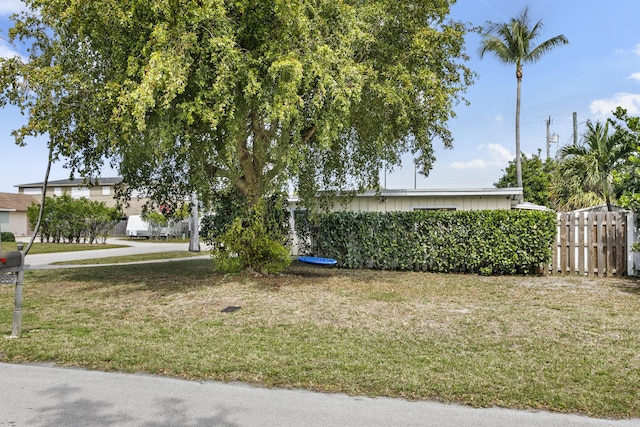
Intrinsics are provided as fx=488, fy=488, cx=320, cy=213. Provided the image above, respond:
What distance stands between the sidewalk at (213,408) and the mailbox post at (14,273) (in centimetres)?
190

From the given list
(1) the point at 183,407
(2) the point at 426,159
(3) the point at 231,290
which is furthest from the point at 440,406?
(2) the point at 426,159

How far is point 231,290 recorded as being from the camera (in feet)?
30.7

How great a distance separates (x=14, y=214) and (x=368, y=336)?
142 feet

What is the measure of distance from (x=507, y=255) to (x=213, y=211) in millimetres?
7119

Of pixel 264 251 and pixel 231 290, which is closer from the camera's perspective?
pixel 231 290

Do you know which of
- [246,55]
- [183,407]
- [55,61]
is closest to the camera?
[183,407]

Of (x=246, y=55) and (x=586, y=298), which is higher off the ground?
(x=246, y=55)

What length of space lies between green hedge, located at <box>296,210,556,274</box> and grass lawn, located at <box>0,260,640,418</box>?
53.7 inches

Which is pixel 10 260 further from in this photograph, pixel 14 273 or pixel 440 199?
pixel 440 199

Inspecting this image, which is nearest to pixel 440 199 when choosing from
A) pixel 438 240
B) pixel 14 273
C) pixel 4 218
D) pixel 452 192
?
pixel 452 192

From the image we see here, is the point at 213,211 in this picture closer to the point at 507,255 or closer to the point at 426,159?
the point at 426,159

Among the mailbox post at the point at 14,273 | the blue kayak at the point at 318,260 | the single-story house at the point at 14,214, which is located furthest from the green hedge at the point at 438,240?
the single-story house at the point at 14,214

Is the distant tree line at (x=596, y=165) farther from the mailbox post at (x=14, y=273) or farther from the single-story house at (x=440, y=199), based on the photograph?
the mailbox post at (x=14, y=273)

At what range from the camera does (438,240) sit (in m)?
12.5
